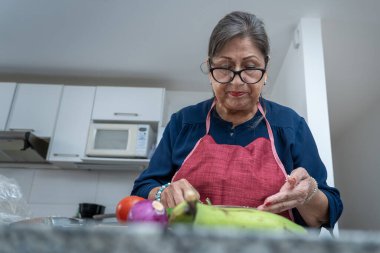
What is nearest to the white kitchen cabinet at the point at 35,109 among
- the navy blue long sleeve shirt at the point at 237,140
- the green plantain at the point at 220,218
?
the navy blue long sleeve shirt at the point at 237,140

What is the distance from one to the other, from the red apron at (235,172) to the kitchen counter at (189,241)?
589 millimetres

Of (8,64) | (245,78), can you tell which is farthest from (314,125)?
(8,64)

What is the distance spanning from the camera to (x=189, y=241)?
6.8 inches

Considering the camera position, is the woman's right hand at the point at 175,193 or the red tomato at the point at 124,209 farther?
the woman's right hand at the point at 175,193

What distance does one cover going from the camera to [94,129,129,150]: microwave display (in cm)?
230

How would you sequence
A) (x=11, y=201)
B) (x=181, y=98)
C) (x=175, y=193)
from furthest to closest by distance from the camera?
(x=181, y=98)
(x=11, y=201)
(x=175, y=193)

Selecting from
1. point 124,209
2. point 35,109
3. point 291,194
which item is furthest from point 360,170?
point 124,209

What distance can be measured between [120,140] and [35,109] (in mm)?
775

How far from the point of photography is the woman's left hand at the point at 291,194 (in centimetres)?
62

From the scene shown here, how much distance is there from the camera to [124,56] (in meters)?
2.37

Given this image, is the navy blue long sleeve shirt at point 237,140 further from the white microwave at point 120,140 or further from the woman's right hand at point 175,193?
the white microwave at point 120,140

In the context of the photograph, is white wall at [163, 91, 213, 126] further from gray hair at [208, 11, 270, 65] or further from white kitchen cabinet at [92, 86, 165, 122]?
gray hair at [208, 11, 270, 65]

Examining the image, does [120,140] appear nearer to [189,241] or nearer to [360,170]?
[189,241]

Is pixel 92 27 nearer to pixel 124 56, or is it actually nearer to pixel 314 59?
pixel 124 56
